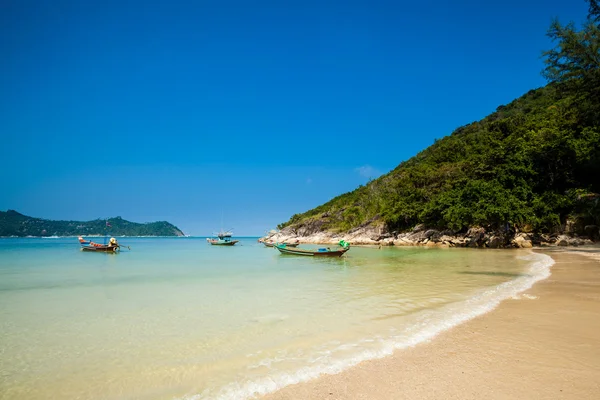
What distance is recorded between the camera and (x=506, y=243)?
33.5 m

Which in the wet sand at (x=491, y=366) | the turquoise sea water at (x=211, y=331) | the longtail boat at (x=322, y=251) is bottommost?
the turquoise sea water at (x=211, y=331)

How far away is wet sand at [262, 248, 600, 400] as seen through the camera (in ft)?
11.6

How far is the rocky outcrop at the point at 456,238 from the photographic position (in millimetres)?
31303

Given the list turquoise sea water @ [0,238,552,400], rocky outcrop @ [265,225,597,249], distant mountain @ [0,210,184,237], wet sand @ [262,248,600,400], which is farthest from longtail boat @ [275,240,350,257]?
distant mountain @ [0,210,184,237]

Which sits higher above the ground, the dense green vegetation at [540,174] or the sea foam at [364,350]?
the dense green vegetation at [540,174]

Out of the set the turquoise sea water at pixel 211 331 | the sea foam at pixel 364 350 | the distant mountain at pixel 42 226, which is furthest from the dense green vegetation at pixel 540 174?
the distant mountain at pixel 42 226

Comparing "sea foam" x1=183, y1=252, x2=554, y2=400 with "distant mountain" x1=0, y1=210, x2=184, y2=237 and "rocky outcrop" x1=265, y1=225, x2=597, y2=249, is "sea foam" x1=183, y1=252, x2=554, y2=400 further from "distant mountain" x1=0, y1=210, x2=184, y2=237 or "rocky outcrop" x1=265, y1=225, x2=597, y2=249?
"distant mountain" x1=0, y1=210, x2=184, y2=237

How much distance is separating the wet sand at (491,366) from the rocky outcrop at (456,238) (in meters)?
29.7

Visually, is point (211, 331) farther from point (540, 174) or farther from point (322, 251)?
point (540, 174)

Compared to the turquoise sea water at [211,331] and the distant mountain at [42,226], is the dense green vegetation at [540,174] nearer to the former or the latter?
the turquoise sea water at [211,331]

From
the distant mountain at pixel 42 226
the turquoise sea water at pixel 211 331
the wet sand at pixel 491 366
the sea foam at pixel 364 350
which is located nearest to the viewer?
the wet sand at pixel 491 366

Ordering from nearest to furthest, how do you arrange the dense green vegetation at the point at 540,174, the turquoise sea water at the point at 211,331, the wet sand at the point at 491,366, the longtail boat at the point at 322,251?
the wet sand at the point at 491,366
the turquoise sea water at the point at 211,331
the dense green vegetation at the point at 540,174
the longtail boat at the point at 322,251

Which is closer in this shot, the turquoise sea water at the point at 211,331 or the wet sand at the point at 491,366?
the wet sand at the point at 491,366

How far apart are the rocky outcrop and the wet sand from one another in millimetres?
29655
